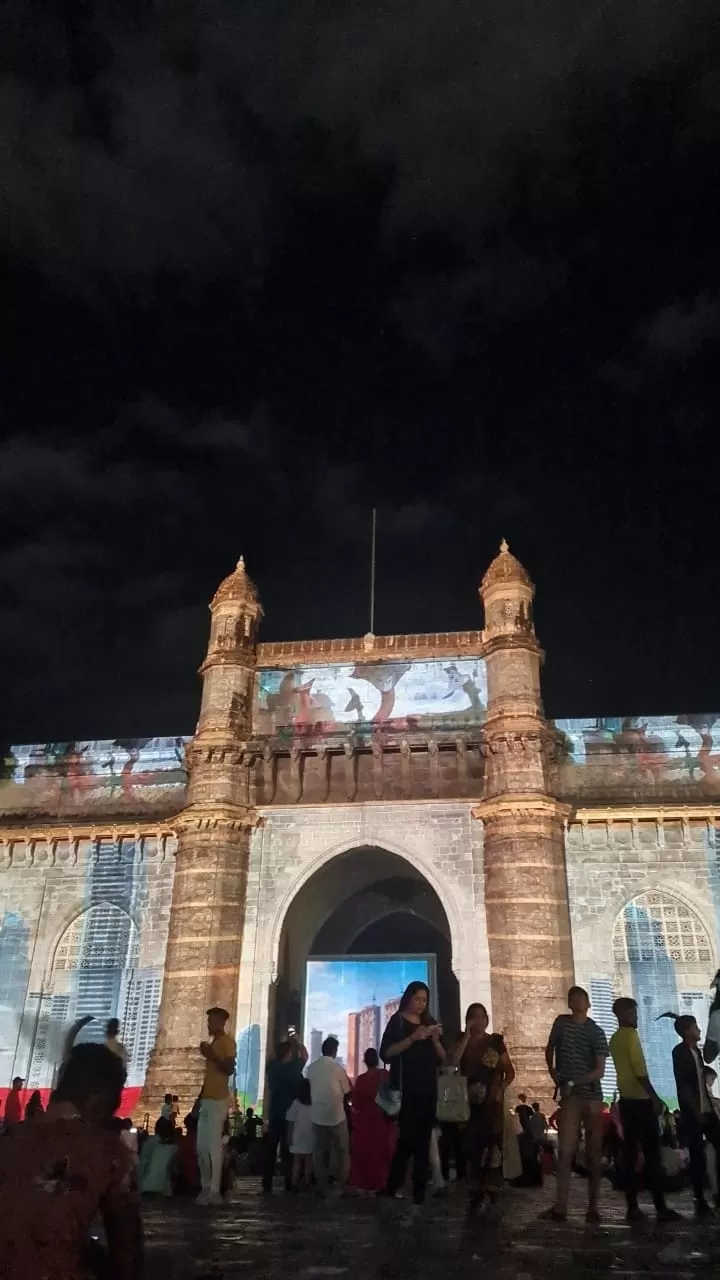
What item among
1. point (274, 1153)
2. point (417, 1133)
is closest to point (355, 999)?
point (274, 1153)

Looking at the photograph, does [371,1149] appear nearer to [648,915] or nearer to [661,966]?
[661,966]

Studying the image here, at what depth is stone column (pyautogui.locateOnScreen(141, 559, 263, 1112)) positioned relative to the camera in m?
19.6

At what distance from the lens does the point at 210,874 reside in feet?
68.9

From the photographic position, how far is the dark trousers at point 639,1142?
23.5 ft

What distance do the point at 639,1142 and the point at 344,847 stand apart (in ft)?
47.4

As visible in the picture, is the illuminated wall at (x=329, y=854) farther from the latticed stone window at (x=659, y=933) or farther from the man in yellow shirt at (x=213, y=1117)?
the man in yellow shirt at (x=213, y=1117)

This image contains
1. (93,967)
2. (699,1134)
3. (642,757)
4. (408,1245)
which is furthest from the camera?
(642,757)

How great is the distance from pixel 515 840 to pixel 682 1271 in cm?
1607

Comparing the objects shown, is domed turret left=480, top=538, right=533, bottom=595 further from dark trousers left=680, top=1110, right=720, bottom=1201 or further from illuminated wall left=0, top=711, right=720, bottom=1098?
dark trousers left=680, top=1110, right=720, bottom=1201

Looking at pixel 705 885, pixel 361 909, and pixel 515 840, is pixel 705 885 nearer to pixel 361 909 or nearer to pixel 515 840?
pixel 515 840

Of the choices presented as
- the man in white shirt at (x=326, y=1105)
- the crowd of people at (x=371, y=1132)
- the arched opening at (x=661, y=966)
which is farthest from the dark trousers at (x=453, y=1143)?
the arched opening at (x=661, y=966)

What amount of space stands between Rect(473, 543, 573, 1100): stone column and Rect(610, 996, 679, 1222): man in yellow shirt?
38.7 ft

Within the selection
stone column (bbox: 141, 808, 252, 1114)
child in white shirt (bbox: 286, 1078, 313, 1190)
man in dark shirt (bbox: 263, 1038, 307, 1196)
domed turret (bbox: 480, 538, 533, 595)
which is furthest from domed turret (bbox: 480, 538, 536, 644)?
child in white shirt (bbox: 286, 1078, 313, 1190)

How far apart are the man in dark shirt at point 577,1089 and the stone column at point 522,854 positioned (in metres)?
12.3
